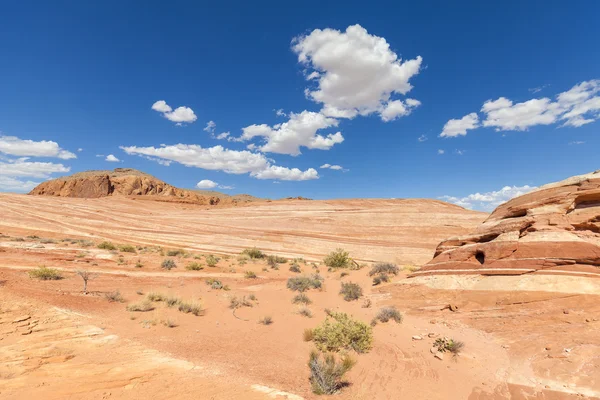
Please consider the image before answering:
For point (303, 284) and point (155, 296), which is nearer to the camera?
point (155, 296)

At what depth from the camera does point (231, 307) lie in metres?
10.8

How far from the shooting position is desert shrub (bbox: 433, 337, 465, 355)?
24.3ft

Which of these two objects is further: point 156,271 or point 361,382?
point 156,271

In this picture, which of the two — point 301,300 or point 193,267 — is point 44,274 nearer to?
point 193,267

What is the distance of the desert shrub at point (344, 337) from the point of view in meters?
7.50

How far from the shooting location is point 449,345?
7.53 meters

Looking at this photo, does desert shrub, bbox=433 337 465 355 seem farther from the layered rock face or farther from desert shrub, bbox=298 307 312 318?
the layered rock face

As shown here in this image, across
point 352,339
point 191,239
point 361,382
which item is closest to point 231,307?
point 352,339

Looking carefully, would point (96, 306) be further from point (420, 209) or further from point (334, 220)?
point (420, 209)

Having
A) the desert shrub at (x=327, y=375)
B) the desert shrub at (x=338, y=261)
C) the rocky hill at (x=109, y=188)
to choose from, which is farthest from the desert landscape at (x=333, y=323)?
the rocky hill at (x=109, y=188)

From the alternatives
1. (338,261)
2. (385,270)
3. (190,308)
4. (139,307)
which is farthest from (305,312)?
(338,261)

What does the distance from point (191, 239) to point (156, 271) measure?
14781 millimetres

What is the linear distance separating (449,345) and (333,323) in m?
2.92

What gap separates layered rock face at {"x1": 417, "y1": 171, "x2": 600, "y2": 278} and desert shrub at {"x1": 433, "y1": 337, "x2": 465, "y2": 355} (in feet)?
14.9
